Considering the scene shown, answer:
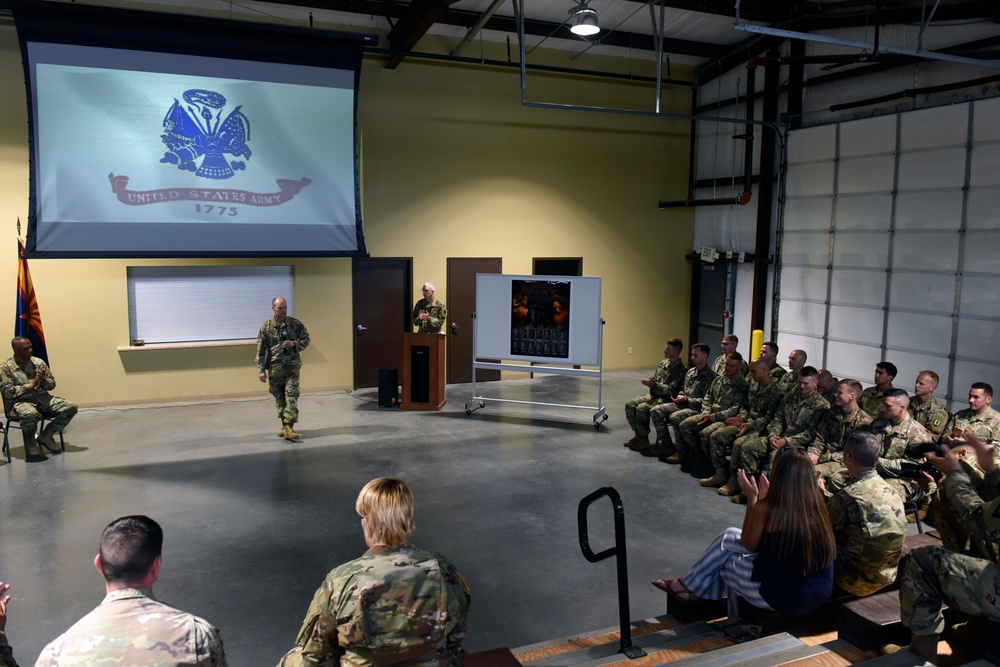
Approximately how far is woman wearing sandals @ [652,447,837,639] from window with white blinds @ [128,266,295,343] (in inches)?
307

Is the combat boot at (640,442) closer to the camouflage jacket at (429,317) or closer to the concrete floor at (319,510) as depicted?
the concrete floor at (319,510)

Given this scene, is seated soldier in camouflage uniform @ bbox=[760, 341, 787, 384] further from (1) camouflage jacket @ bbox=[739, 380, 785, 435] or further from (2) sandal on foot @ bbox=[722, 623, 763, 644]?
(2) sandal on foot @ bbox=[722, 623, 763, 644]

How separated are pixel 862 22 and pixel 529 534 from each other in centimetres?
740

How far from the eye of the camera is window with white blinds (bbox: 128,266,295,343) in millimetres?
9359

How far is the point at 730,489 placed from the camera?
6566 millimetres

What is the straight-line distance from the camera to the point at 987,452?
11.3 feet

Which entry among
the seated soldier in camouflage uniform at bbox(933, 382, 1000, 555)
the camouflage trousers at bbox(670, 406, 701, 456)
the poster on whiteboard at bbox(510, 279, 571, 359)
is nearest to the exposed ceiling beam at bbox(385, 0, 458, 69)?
the poster on whiteboard at bbox(510, 279, 571, 359)

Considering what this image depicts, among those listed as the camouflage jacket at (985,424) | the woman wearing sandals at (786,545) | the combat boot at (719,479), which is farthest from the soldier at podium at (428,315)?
the woman wearing sandals at (786,545)

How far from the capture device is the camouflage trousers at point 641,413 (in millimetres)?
7811

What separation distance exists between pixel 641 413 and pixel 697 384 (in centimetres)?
65

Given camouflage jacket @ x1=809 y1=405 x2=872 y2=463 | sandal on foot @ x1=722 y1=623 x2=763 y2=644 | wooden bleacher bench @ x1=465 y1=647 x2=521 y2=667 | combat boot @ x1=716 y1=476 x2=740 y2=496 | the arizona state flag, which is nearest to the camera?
wooden bleacher bench @ x1=465 y1=647 x2=521 y2=667

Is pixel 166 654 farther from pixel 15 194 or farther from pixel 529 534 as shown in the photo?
pixel 15 194

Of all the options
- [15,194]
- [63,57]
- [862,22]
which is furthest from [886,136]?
[15,194]

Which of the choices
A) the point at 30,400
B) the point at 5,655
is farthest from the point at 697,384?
the point at 30,400
